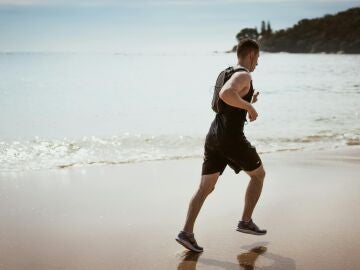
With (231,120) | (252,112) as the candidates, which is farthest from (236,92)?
(231,120)

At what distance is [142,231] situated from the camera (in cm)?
455

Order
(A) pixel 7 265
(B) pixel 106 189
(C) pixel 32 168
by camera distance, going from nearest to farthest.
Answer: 1. (A) pixel 7 265
2. (B) pixel 106 189
3. (C) pixel 32 168

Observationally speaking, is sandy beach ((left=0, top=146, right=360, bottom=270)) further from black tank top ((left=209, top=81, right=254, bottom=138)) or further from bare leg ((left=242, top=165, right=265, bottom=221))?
black tank top ((left=209, top=81, right=254, bottom=138))

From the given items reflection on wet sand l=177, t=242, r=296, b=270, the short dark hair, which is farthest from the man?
reflection on wet sand l=177, t=242, r=296, b=270

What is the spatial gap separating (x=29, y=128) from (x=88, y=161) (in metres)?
7.36

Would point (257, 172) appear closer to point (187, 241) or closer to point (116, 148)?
point (187, 241)

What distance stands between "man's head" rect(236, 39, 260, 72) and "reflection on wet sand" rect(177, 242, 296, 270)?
1.60 metres

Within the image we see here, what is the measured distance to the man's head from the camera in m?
3.82

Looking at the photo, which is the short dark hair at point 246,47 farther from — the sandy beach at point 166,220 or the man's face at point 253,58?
the sandy beach at point 166,220

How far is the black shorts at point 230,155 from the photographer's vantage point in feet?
12.5

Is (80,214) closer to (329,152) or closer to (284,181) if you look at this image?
(284,181)

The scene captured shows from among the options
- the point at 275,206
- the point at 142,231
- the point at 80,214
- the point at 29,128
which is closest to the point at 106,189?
the point at 80,214

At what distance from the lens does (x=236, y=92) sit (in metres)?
3.54

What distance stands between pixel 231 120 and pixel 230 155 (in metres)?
0.29
